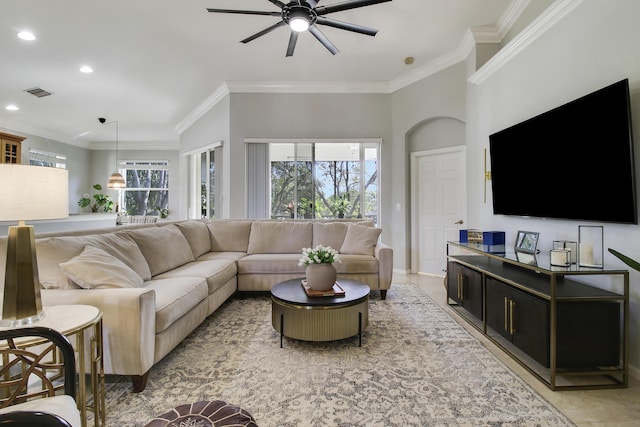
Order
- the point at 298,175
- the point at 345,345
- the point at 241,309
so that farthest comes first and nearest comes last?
1. the point at 298,175
2. the point at 241,309
3. the point at 345,345

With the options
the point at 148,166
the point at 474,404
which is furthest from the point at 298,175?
the point at 148,166

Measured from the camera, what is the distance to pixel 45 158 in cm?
775

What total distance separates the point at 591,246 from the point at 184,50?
16.2ft

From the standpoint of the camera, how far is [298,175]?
18.7 feet

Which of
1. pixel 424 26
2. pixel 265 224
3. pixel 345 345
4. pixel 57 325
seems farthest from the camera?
Result: pixel 265 224

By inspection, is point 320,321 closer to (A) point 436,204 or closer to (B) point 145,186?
(A) point 436,204

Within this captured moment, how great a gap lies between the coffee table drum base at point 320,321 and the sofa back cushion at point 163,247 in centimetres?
139

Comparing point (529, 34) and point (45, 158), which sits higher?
point (529, 34)

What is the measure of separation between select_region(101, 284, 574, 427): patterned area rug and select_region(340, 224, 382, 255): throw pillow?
1288 mm

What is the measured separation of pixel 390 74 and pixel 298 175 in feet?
7.45

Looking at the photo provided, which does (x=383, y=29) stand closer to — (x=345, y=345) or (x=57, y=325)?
(x=345, y=345)

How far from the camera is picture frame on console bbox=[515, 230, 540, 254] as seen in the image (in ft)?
8.89

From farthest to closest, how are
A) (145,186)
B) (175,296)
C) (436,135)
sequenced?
(145,186) → (436,135) → (175,296)

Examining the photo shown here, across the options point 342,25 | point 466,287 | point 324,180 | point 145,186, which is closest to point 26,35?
point 342,25
